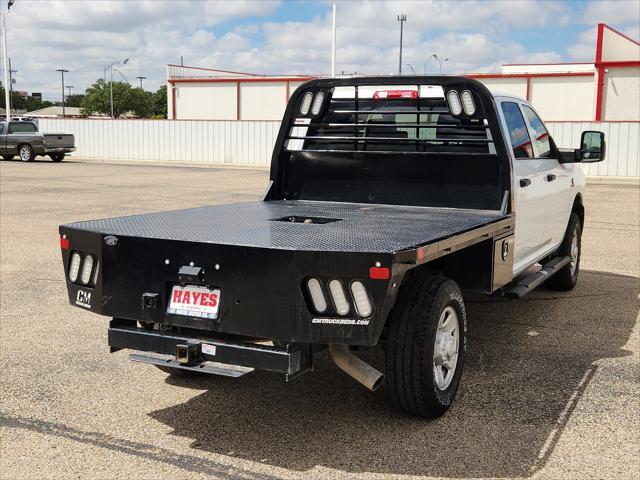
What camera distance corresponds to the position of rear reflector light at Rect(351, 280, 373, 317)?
3707 mm

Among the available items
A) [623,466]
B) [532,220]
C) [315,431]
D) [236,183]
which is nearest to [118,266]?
[315,431]

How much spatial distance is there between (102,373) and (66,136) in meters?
29.5

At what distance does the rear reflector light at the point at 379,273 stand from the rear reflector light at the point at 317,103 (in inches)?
118

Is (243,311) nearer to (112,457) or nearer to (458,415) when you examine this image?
(112,457)

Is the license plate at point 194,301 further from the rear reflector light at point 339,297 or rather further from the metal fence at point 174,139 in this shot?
the metal fence at point 174,139

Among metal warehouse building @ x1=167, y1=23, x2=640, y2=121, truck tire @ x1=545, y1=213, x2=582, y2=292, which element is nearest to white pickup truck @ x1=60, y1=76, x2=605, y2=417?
truck tire @ x1=545, y1=213, x2=582, y2=292

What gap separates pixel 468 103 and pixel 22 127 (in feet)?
102

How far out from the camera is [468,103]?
19.0ft

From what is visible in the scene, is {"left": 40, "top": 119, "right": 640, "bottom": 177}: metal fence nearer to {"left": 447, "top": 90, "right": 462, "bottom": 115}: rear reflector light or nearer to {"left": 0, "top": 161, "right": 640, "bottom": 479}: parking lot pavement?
{"left": 0, "top": 161, "right": 640, "bottom": 479}: parking lot pavement

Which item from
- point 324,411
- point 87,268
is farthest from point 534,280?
point 87,268

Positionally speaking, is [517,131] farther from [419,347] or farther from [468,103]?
[419,347]

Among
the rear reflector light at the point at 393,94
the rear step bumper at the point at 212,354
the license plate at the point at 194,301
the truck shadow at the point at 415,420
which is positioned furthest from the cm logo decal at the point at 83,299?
the rear reflector light at the point at 393,94

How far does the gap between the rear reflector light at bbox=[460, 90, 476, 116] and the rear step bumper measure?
263cm

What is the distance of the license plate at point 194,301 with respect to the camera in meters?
3.98
